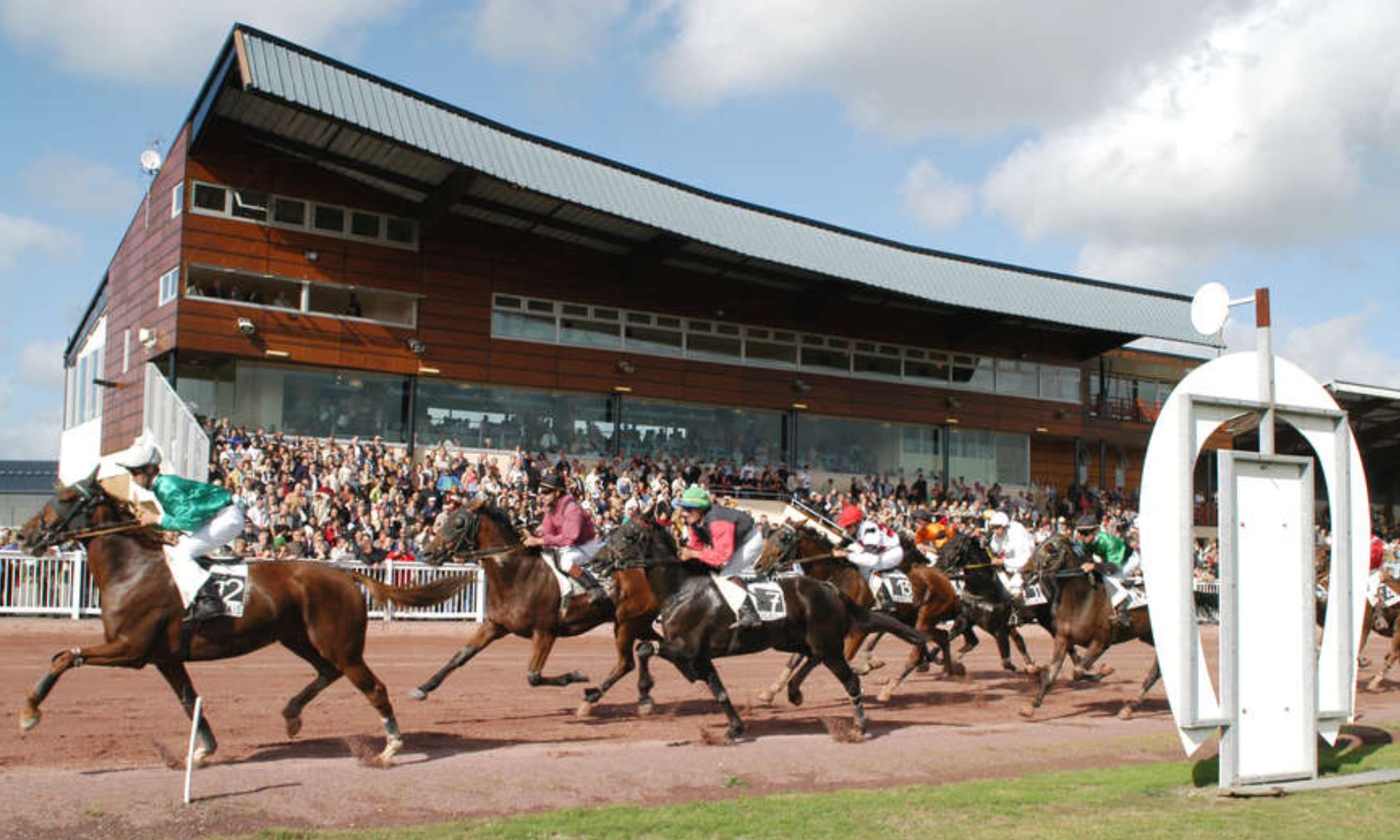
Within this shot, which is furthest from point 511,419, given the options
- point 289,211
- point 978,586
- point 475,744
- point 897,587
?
point 475,744

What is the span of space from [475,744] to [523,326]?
2105cm

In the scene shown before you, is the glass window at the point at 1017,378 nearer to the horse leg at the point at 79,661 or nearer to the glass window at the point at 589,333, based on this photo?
the glass window at the point at 589,333

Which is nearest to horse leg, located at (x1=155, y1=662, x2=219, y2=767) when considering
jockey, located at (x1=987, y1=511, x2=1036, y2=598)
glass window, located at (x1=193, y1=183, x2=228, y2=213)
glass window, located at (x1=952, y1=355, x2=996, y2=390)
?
jockey, located at (x1=987, y1=511, x2=1036, y2=598)

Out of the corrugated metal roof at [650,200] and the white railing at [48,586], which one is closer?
the white railing at [48,586]

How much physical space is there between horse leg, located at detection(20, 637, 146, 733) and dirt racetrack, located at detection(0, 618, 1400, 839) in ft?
1.37

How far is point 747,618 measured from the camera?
10578mm

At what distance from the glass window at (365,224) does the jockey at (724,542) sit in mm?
19133

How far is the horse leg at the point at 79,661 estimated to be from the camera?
805cm

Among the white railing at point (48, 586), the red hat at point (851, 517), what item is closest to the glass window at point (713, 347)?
the white railing at point (48, 586)

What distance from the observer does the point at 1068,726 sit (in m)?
12.2

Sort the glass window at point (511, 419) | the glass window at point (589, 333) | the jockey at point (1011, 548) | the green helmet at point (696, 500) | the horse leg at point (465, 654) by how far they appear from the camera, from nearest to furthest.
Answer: the green helmet at point (696, 500) < the horse leg at point (465, 654) < the jockey at point (1011, 548) < the glass window at point (511, 419) < the glass window at point (589, 333)

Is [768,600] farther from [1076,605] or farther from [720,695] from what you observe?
[1076,605]

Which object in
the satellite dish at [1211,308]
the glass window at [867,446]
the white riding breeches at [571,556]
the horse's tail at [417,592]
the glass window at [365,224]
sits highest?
the glass window at [365,224]

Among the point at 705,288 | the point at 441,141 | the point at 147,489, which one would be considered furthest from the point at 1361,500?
the point at 705,288
